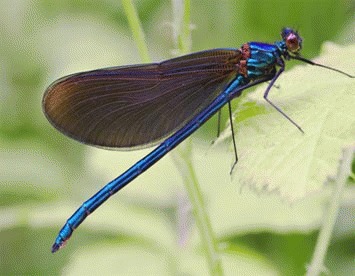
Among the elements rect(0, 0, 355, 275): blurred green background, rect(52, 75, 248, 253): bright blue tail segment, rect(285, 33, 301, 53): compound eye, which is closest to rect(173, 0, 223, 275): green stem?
rect(0, 0, 355, 275): blurred green background

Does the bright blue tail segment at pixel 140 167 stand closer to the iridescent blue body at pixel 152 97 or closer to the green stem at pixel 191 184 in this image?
the iridescent blue body at pixel 152 97

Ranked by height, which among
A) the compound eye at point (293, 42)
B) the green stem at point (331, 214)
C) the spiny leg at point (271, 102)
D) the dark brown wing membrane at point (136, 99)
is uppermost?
the compound eye at point (293, 42)

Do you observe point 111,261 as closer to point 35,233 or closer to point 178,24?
point 178,24

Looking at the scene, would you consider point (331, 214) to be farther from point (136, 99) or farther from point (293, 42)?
point (136, 99)

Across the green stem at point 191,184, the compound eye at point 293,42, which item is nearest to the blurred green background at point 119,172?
the green stem at point 191,184

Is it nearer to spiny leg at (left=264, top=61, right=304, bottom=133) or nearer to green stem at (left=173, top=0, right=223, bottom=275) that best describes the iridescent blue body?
spiny leg at (left=264, top=61, right=304, bottom=133)

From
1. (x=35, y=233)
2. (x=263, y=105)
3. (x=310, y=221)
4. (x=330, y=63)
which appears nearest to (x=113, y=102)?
(x=263, y=105)

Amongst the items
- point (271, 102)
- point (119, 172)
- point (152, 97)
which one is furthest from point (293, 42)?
point (119, 172)

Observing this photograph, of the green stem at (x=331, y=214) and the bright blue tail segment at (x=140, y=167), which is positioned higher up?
the bright blue tail segment at (x=140, y=167)
